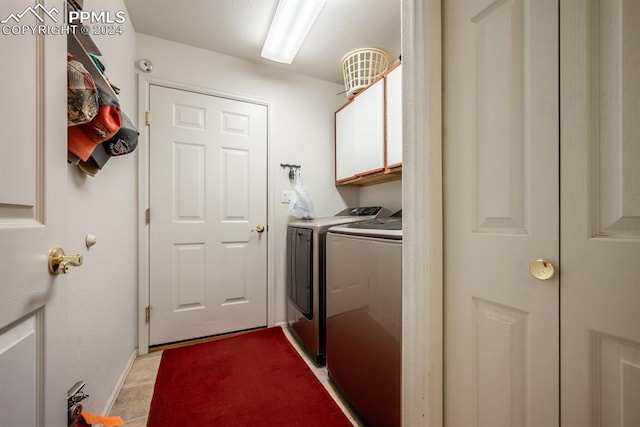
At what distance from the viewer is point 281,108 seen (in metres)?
2.30

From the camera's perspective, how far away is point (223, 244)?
2098 mm

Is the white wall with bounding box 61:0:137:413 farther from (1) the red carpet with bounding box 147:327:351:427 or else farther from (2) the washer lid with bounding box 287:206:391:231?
(2) the washer lid with bounding box 287:206:391:231

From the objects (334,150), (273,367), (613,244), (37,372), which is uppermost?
(334,150)

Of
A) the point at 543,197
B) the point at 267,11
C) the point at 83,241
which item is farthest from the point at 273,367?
the point at 267,11

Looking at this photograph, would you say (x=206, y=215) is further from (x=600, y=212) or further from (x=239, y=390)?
(x=600, y=212)

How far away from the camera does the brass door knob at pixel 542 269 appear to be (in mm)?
545

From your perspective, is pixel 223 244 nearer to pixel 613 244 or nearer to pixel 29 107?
pixel 29 107

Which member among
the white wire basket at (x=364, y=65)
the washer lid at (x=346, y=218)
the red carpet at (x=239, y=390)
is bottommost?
the red carpet at (x=239, y=390)

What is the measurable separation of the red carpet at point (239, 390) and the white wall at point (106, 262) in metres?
0.30

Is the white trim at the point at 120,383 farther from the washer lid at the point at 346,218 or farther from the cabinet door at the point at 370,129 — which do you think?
the cabinet door at the point at 370,129

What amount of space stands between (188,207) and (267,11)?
1.52 meters

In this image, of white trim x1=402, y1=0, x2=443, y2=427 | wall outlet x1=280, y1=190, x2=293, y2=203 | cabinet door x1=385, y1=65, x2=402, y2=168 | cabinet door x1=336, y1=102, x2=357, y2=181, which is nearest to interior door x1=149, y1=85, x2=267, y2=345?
wall outlet x1=280, y1=190, x2=293, y2=203

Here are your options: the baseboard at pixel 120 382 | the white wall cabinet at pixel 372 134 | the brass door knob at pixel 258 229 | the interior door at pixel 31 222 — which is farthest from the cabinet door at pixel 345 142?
the baseboard at pixel 120 382

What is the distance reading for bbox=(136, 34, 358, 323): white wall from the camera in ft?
6.47
